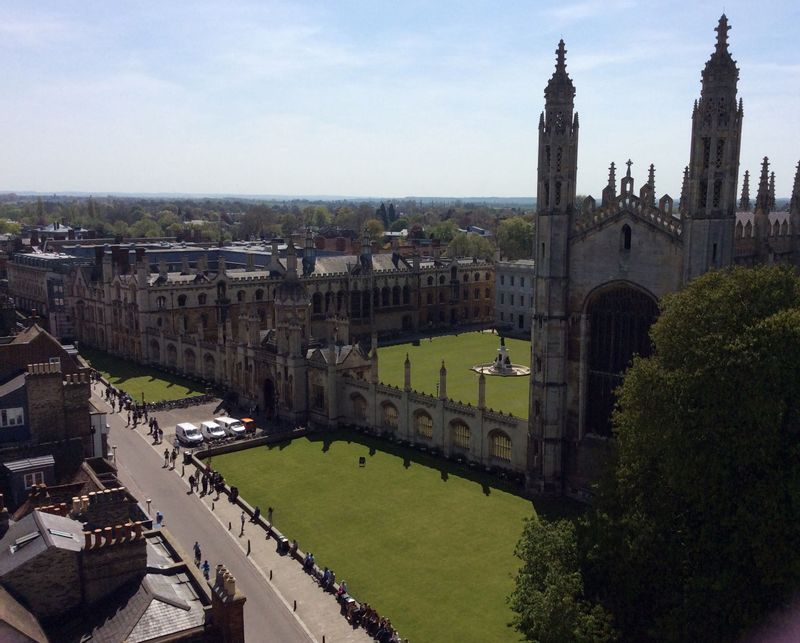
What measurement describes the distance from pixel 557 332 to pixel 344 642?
19.2 m

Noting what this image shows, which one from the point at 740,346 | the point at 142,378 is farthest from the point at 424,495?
the point at 142,378

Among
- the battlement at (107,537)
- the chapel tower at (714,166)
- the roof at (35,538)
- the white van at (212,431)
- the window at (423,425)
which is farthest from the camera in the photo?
the white van at (212,431)

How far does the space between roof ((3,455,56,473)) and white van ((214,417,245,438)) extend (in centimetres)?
1919

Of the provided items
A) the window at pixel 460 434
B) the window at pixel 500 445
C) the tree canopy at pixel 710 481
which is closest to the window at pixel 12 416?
the tree canopy at pixel 710 481

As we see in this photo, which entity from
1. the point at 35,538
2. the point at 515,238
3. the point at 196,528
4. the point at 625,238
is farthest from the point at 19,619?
the point at 515,238

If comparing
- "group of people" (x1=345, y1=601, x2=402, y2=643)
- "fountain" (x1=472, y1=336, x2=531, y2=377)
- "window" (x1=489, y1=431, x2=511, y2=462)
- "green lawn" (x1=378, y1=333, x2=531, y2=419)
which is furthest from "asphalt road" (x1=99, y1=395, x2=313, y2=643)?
"fountain" (x1=472, y1=336, x2=531, y2=377)

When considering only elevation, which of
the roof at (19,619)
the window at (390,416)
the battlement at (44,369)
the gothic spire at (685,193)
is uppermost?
the gothic spire at (685,193)

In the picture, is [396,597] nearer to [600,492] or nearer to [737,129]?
[600,492]

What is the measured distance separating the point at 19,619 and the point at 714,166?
30706 millimetres

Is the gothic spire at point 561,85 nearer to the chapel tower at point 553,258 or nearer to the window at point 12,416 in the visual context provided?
the chapel tower at point 553,258

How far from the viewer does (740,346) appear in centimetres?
2219

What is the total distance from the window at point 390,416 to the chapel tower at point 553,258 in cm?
1232

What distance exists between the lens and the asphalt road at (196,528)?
27.6 m

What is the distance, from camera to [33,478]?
2883 cm
